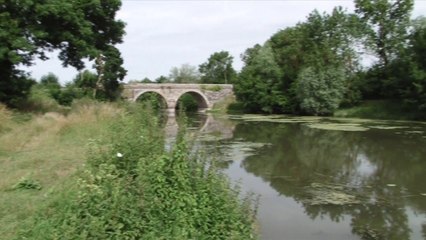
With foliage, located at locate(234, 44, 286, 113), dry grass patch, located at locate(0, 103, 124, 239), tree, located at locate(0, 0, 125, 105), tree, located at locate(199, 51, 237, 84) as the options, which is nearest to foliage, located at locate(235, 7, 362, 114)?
foliage, located at locate(234, 44, 286, 113)

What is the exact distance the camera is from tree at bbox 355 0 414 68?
36.9 meters

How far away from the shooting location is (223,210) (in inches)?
215

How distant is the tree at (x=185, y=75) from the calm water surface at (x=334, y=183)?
63.2 meters

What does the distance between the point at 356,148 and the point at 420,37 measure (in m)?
18.7

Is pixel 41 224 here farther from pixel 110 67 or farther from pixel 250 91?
pixel 250 91

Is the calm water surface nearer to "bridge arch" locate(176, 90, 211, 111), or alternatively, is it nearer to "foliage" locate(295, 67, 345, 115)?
"foliage" locate(295, 67, 345, 115)

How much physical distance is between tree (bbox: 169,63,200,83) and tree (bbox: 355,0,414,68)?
154ft

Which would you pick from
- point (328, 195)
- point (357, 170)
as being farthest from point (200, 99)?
Result: point (328, 195)

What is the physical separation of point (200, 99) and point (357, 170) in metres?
46.9

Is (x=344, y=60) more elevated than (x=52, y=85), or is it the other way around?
(x=344, y=60)

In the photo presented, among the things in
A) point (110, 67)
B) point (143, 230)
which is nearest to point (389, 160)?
point (143, 230)

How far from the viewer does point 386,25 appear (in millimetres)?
37656

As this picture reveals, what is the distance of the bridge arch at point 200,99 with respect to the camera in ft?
187

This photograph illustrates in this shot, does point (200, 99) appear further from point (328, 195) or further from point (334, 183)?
point (328, 195)
